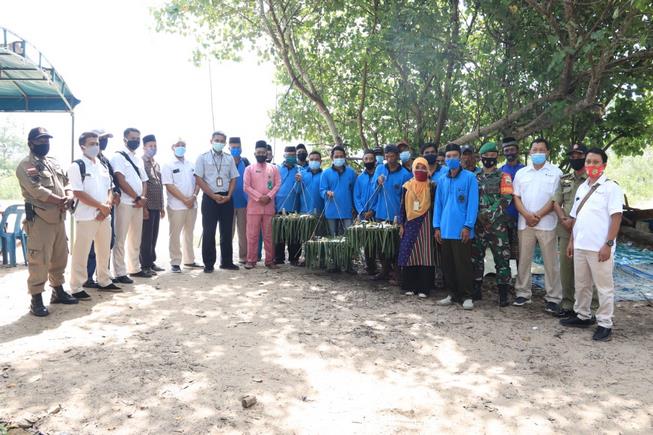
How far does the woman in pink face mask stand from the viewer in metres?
6.05

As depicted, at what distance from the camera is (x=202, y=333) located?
466 cm

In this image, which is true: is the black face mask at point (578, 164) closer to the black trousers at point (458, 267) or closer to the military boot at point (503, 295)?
the black trousers at point (458, 267)

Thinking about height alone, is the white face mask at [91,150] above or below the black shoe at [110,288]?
above

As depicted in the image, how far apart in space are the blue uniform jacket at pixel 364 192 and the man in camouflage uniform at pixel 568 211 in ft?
7.94

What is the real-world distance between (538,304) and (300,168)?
4.17m

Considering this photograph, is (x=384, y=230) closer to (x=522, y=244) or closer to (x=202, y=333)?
(x=522, y=244)

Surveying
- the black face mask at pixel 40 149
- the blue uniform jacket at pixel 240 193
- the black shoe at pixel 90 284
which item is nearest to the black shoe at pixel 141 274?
the black shoe at pixel 90 284

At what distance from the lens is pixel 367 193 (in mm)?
7117

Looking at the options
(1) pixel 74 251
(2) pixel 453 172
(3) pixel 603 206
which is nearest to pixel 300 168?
(2) pixel 453 172

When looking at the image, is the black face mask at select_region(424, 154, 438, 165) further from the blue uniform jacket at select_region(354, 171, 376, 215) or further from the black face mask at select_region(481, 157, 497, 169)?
the blue uniform jacket at select_region(354, 171, 376, 215)

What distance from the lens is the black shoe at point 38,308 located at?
4980 millimetres

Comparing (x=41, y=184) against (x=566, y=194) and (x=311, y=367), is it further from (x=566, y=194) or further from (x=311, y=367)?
(x=566, y=194)

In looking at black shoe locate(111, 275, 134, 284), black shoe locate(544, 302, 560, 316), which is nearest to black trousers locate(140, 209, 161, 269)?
black shoe locate(111, 275, 134, 284)

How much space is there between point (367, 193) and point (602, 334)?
11.3 ft
